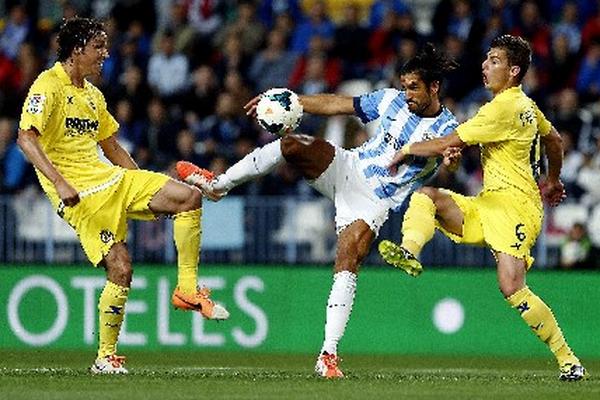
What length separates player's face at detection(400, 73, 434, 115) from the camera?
1365 cm

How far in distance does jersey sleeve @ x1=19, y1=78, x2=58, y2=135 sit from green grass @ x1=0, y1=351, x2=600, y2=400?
1.83 metres

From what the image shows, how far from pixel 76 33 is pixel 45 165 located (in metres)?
1.17

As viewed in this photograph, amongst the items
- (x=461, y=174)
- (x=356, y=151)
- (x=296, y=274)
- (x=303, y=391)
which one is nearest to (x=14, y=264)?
(x=296, y=274)

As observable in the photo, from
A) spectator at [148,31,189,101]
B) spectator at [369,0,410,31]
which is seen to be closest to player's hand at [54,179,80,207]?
spectator at [148,31,189,101]

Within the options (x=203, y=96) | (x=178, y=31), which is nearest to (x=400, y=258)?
(x=203, y=96)

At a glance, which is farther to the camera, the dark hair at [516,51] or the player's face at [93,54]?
the player's face at [93,54]

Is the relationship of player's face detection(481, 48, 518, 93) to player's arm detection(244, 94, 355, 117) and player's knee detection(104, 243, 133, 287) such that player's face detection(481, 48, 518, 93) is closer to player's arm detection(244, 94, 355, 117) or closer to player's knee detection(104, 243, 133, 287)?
player's arm detection(244, 94, 355, 117)

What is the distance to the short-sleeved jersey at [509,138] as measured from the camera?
1328 cm

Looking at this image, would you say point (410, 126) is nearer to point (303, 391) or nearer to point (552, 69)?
point (303, 391)

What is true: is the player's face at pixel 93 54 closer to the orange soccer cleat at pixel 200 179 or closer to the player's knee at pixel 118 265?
the orange soccer cleat at pixel 200 179

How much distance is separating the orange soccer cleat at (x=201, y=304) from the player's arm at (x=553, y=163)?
263 centimetres

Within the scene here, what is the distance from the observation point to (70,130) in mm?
13984

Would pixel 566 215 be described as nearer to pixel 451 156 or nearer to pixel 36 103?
pixel 451 156

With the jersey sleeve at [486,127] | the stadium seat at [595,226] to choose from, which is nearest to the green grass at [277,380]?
the jersey sleeve at [486,127]
